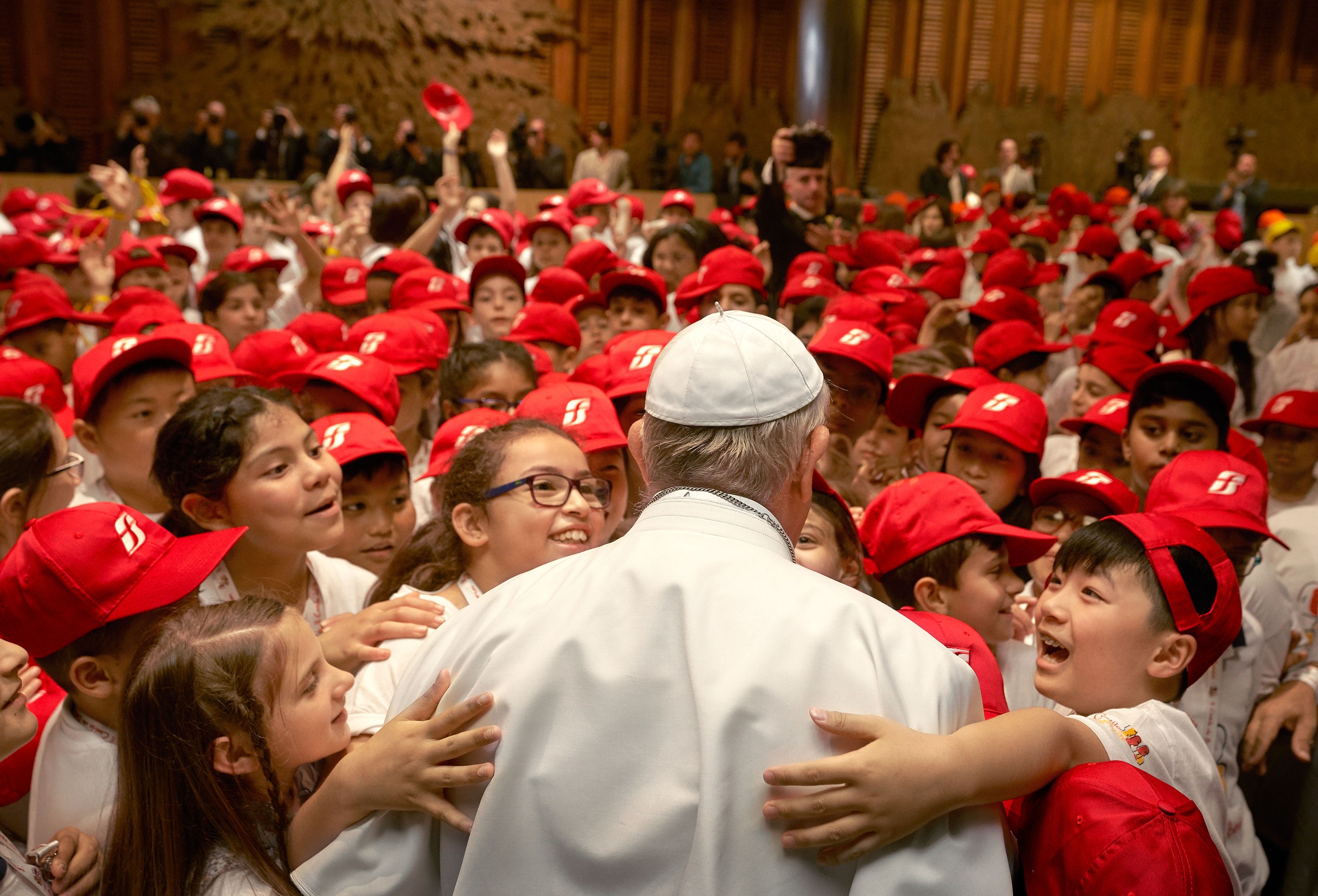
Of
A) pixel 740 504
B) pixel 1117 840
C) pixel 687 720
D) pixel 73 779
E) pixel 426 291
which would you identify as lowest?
pixel 73 779

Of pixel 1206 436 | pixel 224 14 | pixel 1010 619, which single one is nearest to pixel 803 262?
pixel 1206 436

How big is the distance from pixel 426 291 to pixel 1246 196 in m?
12.0

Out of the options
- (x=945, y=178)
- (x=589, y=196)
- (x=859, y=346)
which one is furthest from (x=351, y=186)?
(x=945, y=178)

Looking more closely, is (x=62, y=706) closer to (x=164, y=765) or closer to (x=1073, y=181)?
(x=164, y=765)

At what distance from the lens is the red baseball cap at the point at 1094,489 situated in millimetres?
3059

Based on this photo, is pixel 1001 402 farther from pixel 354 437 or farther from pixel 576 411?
pixel 354 437

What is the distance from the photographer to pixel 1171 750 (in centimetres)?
174

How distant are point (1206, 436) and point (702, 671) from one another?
306 centimetres

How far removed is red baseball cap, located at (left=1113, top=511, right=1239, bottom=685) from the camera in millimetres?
1951

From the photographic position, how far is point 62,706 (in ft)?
6.31

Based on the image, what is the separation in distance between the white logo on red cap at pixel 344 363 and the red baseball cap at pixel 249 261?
311 centimetres

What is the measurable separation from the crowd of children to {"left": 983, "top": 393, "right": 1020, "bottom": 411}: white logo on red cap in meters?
0.01

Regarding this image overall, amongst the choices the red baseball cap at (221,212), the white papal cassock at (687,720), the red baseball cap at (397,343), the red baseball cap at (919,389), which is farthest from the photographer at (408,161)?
the white papal cassock at (687,720)

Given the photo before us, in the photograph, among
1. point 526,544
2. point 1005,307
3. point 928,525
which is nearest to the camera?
point 526,544
